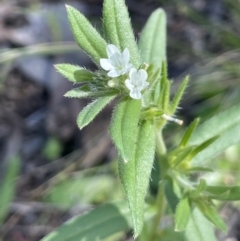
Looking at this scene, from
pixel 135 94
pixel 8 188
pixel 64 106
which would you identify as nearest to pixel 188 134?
pixel 135 94

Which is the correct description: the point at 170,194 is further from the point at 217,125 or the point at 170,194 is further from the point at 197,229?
the point at 217,125

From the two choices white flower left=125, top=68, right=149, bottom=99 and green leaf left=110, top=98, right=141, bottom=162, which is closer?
green leaf left=110, top=98, right=141, bottom=162

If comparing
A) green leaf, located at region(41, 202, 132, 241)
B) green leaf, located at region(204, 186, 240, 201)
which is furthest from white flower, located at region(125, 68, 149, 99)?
green leaf, located at region(41, 202, 132, 241)

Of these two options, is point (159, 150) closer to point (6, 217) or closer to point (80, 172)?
point (80, 172)

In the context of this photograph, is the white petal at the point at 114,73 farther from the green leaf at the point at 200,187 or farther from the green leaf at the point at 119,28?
the green leaf at the point at 200,187

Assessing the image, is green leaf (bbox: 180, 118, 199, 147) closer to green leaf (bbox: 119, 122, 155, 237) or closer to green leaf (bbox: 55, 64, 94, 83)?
green leaf (bbox: 119, 122, 155, 237)

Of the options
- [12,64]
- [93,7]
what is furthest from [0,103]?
[93,7]

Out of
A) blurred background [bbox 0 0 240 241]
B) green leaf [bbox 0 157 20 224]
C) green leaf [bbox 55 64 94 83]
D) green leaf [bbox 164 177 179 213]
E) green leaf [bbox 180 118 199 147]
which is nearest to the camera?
green leaf [bbox 55 64 94 83]
